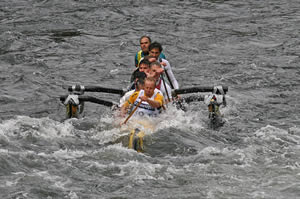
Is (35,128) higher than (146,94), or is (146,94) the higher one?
(146,94)

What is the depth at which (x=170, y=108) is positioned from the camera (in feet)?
44.7

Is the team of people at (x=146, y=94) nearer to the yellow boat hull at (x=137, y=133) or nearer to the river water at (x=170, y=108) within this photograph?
the yellow boat hull at (x=137, y=133)

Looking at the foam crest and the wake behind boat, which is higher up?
the wake behind boat

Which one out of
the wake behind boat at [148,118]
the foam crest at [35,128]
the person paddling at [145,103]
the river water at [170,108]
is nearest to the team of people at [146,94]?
the person paddling at [145,103]

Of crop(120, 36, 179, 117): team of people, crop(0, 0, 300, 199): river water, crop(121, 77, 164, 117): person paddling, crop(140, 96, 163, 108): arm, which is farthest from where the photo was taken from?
crop(121, 77, 164, 117): person paddling

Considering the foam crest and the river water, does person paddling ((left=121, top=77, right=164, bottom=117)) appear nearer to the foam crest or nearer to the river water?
the river water

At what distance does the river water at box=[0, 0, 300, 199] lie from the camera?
1023cm

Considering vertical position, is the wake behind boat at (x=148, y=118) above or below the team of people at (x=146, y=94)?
below

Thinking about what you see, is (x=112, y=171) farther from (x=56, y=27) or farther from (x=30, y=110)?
(x=56, y=27)

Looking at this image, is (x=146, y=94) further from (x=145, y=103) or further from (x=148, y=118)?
(x=148, y=118)

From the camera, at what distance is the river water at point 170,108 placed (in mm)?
10234

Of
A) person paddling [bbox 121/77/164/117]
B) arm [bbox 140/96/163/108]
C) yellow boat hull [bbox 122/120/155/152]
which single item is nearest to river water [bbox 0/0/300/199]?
yellow boat hull [bbox 122/120/155/152]

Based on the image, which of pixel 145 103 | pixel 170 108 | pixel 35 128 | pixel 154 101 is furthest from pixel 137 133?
pixel 35 128

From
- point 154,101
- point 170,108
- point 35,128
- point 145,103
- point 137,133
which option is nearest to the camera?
point 137,133
